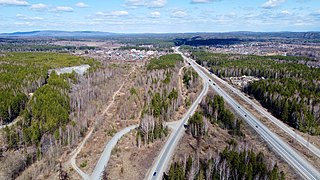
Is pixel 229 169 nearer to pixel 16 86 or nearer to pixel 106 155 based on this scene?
pixel 106 155

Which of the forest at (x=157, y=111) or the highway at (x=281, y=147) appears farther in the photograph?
the forest at (x=157, y=111)

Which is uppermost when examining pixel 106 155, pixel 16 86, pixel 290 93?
pixel 16 86

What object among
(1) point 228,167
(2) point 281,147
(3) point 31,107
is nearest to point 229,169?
(1) point 228,167

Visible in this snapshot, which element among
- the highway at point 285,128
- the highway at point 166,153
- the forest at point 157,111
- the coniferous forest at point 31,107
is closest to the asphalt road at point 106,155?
the forest at point 157,111

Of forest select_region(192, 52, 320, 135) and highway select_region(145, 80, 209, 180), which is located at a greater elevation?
forest select_region(192, 52, 320, 135)

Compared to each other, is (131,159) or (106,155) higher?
(106,155)

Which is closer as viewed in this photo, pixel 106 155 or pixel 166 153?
pixel 106 155

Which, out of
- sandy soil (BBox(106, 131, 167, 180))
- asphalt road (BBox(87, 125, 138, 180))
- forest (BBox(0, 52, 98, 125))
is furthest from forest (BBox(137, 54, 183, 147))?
forest (BBox(0, 52, 98, 125))

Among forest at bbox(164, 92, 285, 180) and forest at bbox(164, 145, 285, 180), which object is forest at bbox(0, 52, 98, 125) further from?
forest at bbox(164, 145, 285, 180)

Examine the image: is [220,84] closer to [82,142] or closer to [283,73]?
[283,73]

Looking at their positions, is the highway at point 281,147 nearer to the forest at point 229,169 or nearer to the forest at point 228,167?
the forest at point 228,167

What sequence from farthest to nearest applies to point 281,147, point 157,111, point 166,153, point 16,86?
point 16,86
point 157,111
point 281,147
point 166,153

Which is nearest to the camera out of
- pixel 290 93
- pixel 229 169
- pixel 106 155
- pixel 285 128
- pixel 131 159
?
pixel 229 169

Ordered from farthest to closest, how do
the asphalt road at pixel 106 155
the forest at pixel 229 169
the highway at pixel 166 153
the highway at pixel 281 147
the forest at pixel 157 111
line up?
1. the forest at pixel 157 111
2. the highway at pixel 281 147
3. the highway at pixel 166 153
4. the asphalt road at pixel 106 155
5. the forest at pixel 229 169
